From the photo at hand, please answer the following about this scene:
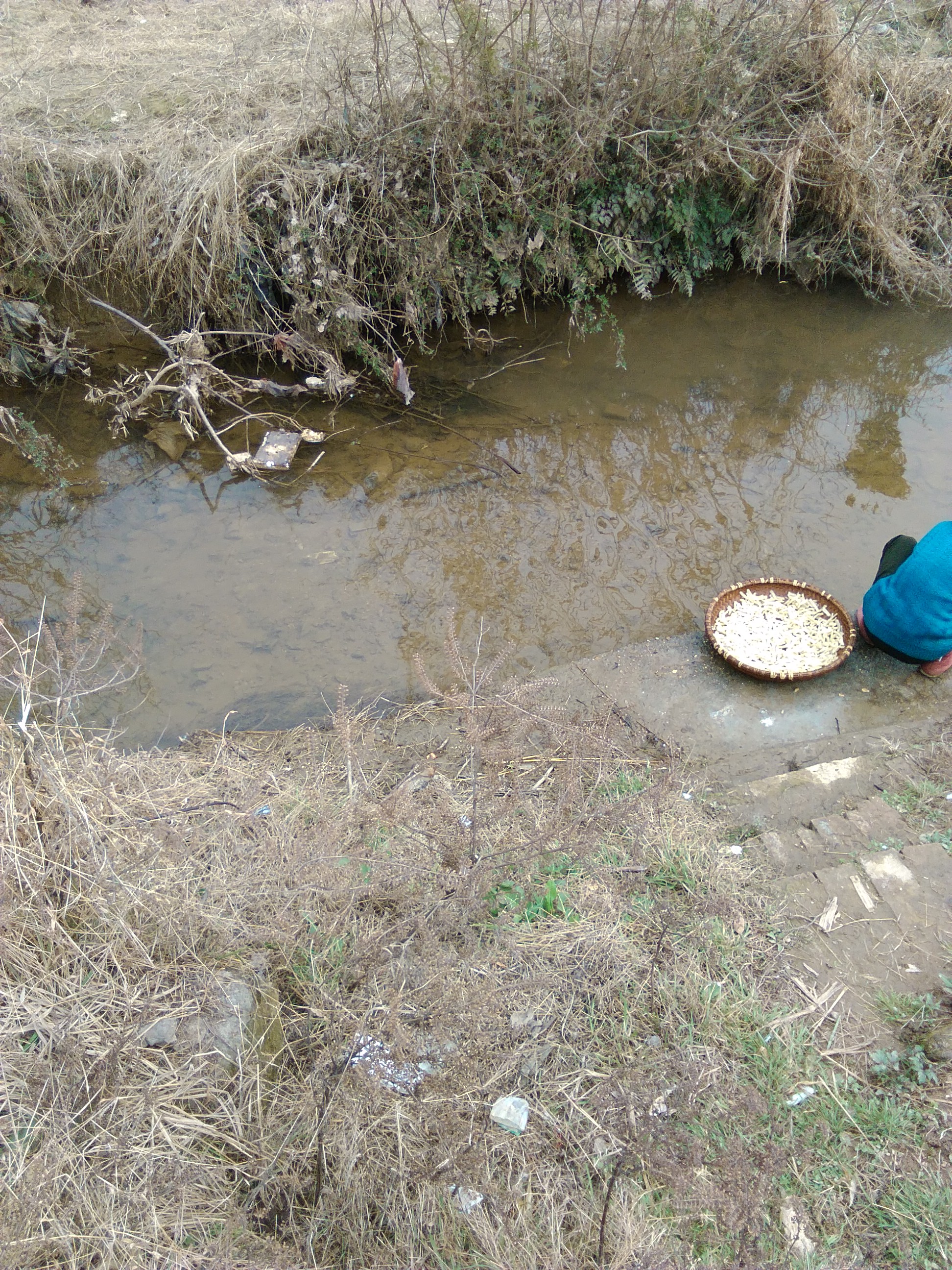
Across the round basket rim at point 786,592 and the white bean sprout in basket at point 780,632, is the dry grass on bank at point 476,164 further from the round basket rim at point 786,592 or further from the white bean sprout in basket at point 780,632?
the white bean sprout in basket at point 780,632

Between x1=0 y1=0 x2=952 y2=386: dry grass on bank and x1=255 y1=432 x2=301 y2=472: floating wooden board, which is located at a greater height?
x1=0 y1=0 x2=952 y2=386: dry grass on bank

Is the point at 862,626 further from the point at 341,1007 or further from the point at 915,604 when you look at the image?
the point at 341,1007

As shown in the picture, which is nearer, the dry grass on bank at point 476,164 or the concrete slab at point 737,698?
the concrete slab at point 737,698

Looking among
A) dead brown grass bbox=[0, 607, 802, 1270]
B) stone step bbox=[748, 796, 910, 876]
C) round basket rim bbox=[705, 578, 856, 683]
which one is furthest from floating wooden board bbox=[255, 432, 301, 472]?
stone step bbox=[748, 796, 910, 876]

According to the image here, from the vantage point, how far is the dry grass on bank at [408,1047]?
6.48 ft

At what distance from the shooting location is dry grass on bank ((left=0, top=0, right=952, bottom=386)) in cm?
549

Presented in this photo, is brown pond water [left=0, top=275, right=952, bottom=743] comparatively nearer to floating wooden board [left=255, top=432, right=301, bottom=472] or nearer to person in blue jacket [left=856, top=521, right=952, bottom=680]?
floating wooden board [left=255, top=432, right=301, bottom=472]

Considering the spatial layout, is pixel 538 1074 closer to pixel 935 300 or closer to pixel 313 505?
pixel 313 505

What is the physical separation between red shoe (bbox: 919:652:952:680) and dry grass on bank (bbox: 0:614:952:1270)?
1.75 meters

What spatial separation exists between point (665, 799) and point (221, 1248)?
2.03 m

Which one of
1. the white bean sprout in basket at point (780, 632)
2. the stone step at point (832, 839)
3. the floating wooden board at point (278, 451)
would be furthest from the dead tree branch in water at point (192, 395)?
the stone step at point (832, 839)

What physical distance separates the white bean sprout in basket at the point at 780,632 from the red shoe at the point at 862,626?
0.33 ft

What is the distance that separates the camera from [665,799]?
3.20 metres

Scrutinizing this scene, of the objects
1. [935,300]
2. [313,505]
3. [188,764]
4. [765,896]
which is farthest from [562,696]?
[935,300]
